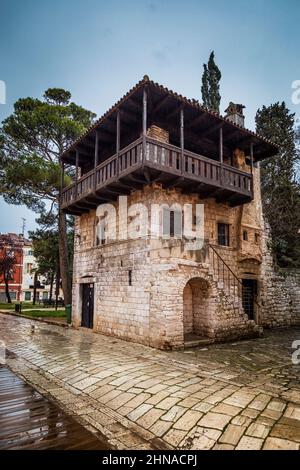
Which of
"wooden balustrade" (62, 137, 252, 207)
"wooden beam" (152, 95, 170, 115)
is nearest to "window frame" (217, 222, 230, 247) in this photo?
"wooden balustrade" (62, 137, 252, 207)

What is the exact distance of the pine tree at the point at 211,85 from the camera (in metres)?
19.2

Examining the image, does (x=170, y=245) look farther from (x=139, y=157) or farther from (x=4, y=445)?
(x=4, y=445)

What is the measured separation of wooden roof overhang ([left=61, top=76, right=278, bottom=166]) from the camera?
8.68 meters

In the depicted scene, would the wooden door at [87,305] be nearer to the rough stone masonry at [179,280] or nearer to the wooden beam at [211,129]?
the rough stone masonry at [179,280]

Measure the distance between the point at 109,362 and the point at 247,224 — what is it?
27.1 feet

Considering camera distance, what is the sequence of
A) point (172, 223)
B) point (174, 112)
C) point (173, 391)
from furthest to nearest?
point (172, 223), point (174, 112), point (173, 391)

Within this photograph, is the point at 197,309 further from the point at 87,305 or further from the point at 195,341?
the point at 87,305

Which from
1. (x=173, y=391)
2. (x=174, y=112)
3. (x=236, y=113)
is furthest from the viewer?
(x=236, y=113)

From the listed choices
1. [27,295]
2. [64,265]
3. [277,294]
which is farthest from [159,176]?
[27,295]

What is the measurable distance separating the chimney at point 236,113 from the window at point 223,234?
5282mm

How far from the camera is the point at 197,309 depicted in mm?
10086

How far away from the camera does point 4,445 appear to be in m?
3.17

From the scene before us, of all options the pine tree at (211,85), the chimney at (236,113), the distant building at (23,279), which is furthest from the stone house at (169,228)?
the distant building at (23,279)

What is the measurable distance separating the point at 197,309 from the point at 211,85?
1647 centimetres
